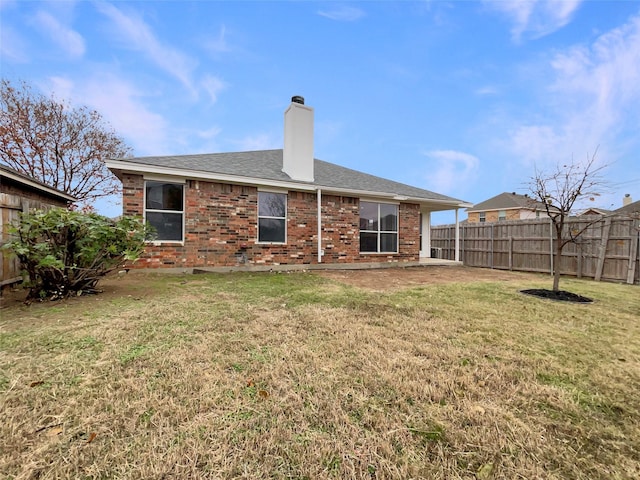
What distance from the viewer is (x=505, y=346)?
3141 mm

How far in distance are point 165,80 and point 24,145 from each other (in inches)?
322

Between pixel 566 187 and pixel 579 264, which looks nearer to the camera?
pixel 566 187

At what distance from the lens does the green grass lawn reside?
1491mm

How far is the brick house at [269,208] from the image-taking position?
8.04m

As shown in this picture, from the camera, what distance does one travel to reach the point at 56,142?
48.0ft

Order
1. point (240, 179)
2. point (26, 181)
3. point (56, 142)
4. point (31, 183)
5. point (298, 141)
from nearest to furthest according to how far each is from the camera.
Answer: point (26, 181) → point (31, 183) → point (240, 179) → point (298, 141) → point (56, 142)

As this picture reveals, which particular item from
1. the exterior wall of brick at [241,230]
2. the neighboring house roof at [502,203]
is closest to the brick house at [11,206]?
the exterior wall of brick at [241,230]

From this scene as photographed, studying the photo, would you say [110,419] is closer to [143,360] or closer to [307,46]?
[143,360]

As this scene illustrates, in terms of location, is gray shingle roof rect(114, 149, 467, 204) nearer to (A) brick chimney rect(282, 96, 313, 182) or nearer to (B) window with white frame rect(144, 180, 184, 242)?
(A) brick chimney rect(282, 96, 313, 182)

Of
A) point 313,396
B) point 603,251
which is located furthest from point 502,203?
point 313,396

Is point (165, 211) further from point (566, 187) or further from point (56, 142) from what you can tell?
point (56, 142)

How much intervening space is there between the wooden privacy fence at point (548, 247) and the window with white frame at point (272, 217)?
8.02m

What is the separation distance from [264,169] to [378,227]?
16.0ft

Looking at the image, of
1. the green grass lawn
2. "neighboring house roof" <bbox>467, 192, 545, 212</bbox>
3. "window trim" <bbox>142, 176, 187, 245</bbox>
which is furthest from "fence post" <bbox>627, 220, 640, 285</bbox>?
"neighboring house roof" <bbox>467, 192, 545, 212</bbox>
